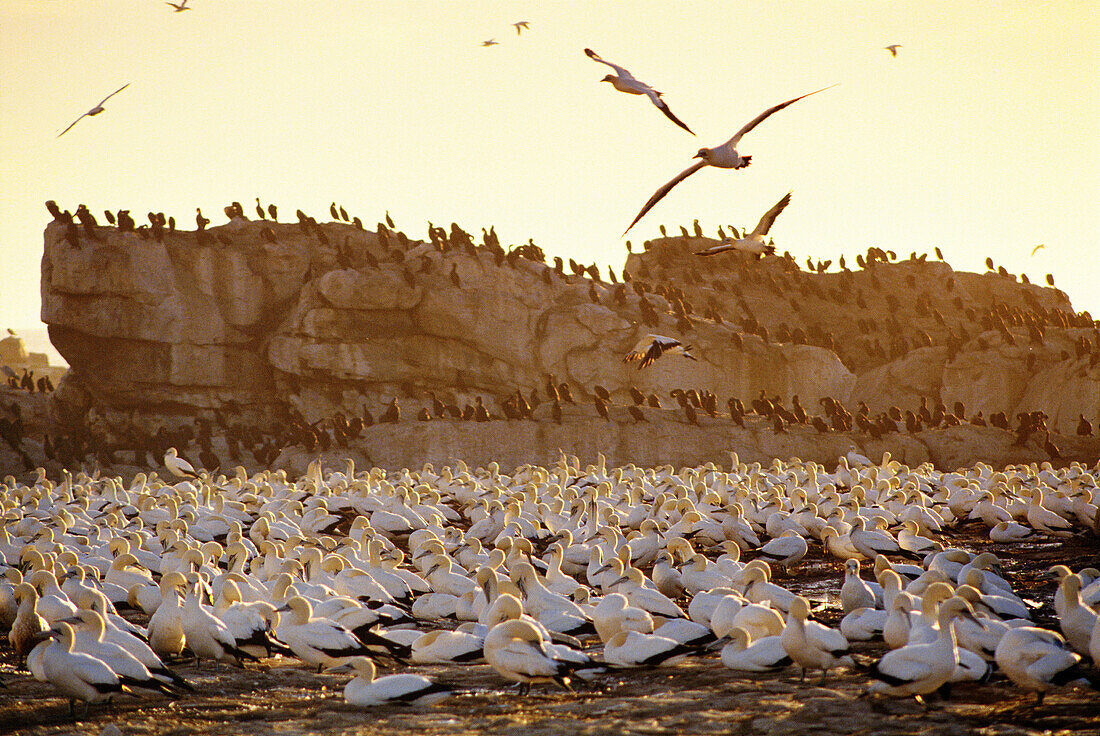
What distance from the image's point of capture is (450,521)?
19938 millimetres

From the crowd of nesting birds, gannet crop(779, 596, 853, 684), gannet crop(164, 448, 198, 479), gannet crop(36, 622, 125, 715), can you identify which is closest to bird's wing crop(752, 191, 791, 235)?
gannet crop(779, 596, 853, 684)

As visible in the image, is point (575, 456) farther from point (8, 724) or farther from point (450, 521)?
point (8, 724)

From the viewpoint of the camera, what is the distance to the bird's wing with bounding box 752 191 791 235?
44.9 ft

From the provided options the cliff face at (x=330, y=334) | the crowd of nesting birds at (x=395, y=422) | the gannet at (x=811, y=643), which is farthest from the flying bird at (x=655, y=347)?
the cliff face at (x=330, y=334)

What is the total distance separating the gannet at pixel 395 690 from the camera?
7531 mm

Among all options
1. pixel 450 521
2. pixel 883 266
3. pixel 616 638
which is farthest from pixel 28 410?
pixel 883 266

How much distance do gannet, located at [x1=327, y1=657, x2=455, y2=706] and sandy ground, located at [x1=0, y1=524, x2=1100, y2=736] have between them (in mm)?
128

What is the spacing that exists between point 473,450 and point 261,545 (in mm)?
17831

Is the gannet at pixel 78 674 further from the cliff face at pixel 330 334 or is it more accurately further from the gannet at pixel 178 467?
the cliff face at pixel 330 334

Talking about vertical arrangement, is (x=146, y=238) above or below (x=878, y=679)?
above

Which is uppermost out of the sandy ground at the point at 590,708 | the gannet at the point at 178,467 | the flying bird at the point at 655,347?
the flying bird at the point at 655,347

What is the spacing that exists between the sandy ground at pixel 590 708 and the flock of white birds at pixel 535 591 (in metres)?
0.17

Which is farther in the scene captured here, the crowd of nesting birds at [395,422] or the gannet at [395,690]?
the crowd of nesting birds at [395,422]

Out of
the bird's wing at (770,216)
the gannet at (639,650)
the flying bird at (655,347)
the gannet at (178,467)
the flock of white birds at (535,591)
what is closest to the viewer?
the flock of white birds at (535,591)
